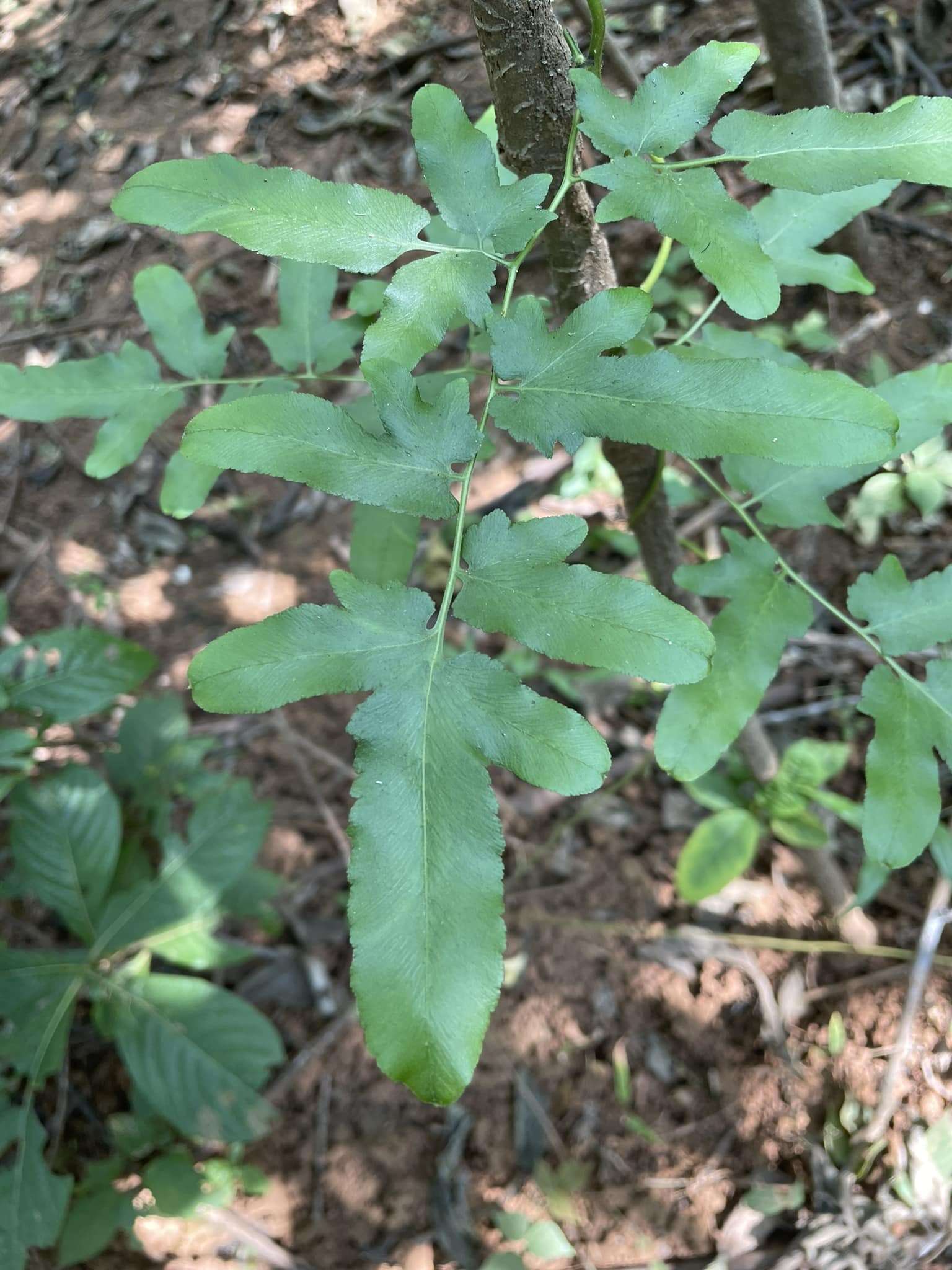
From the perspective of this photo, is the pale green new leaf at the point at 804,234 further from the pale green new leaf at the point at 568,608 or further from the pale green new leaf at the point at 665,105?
the pale green new leaf at the point at 568,608

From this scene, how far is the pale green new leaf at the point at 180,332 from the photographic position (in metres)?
1.53

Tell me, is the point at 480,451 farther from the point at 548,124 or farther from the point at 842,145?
the point at 842,145

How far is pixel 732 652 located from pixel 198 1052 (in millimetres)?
1596

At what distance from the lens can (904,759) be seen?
1.15m

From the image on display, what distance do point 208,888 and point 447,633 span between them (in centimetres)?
105

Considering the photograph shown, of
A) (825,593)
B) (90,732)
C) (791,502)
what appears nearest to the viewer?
(791,502)

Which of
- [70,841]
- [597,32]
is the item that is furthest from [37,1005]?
[597,32]

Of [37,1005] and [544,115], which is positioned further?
[37,1005]

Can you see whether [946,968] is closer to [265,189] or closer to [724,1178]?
[724,1178]

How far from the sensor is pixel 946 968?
201 cm

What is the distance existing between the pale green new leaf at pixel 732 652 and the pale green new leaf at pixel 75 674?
157 cm

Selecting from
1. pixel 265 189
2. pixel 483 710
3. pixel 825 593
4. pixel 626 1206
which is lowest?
pixel 626 1206

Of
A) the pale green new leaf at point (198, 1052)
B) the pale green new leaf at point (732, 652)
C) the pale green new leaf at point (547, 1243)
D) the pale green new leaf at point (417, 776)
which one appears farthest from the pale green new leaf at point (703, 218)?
the pale green new leaf at point (547, 1243)

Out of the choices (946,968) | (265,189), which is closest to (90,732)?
(265,189)
